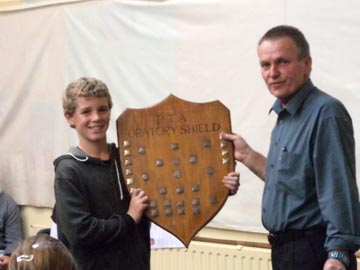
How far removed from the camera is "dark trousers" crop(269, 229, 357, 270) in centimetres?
190

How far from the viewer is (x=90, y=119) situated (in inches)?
82.4

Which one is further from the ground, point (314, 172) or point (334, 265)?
point (314, 172)

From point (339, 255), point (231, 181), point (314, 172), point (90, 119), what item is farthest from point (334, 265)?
point (90, 119)

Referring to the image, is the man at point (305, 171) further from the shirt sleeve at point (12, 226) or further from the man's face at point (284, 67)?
the shirt sleeve at point (12, 226)

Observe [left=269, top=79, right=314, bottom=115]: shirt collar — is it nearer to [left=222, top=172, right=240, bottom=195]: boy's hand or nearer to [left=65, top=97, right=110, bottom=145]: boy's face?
[left=222, top=172, right=240, bottom=195]: boy's hand

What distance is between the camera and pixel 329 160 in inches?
71.6

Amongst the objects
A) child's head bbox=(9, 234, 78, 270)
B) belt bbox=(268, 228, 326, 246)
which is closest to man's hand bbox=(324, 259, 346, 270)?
belt bbox=(268, 228, 326, 246)

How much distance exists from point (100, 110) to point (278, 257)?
73 cm

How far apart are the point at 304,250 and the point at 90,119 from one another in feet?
2.56

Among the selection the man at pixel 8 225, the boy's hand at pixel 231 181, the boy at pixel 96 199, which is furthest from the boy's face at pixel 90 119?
the man at pixel 8 225

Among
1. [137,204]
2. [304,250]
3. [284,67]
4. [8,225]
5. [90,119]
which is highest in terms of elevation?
[284,67]

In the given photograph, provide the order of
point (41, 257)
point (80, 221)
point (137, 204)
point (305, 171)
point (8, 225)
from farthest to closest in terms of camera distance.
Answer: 1. point (8, 225)
2. point (137, 204)
3. point (80, 221)
4. point (305, 171)
5. point (41, 257)

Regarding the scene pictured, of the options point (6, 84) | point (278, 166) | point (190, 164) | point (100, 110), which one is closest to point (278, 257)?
point (278, 166)

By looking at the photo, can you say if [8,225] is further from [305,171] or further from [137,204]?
[305,171]
